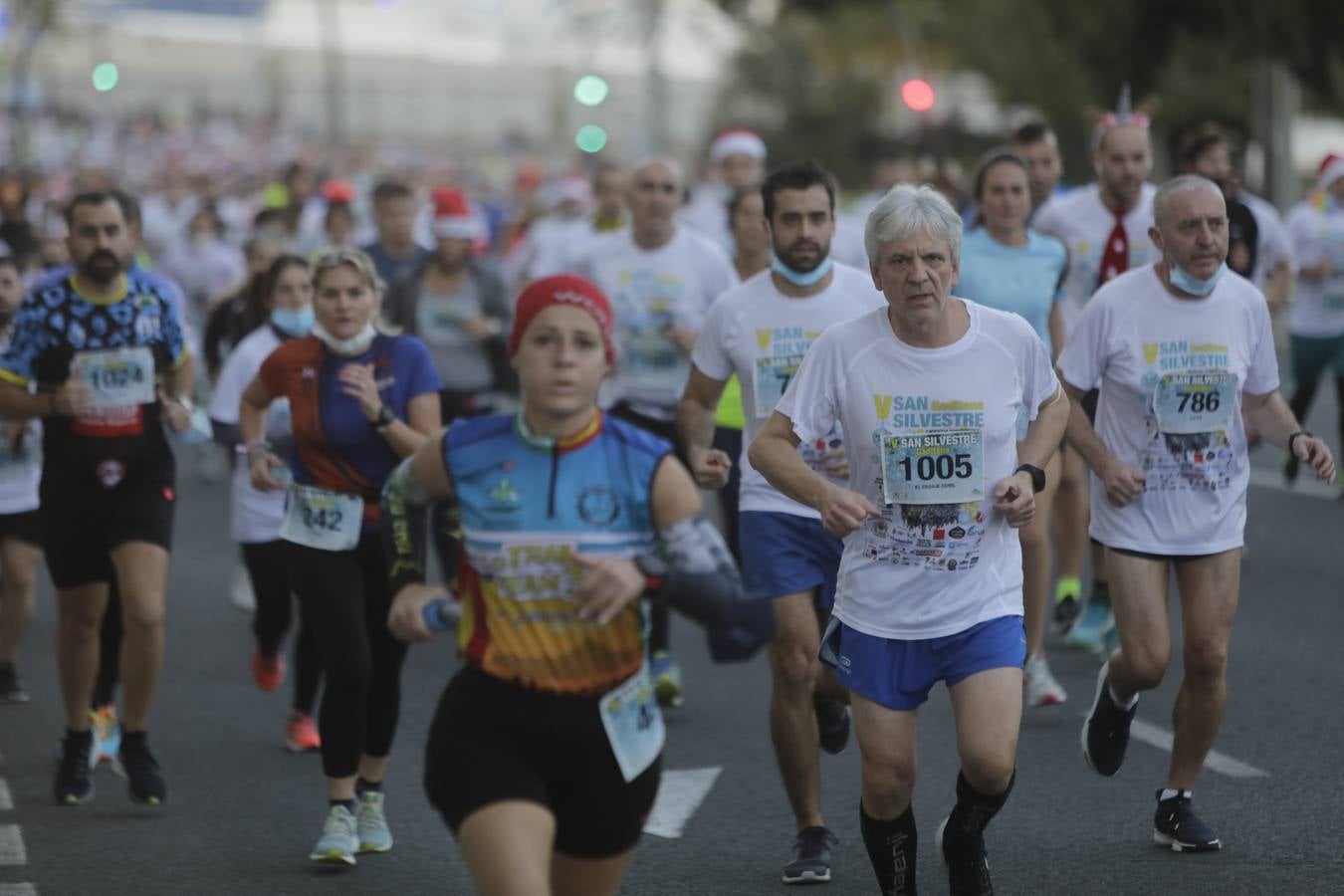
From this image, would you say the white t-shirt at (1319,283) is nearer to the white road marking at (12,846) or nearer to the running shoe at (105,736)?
the running shoe at (105,736)

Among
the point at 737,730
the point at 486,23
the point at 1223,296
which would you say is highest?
the point at 486,23

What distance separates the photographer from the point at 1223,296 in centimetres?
705

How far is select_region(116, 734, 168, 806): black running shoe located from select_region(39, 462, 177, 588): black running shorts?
610mm

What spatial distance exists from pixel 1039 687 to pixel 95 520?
3.80 meters

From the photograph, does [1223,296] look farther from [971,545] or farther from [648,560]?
[648,560]

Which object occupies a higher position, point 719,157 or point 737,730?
point 719,157

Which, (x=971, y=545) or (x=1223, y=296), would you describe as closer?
(x=971, y=545)

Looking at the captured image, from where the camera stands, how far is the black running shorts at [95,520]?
7.92 m

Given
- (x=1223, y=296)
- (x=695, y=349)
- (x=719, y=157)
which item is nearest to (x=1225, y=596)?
(x=1223, y=296)

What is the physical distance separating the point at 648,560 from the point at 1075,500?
5.99 meters

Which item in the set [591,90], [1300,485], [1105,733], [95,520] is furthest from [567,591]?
[591,90]

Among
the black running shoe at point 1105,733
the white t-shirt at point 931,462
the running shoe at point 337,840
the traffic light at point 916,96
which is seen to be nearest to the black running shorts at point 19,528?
the running shoe at point 337,840

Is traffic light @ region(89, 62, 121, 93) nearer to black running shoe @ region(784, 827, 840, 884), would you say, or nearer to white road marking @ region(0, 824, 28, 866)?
white road marking @ region(0, 824, 28, 866)

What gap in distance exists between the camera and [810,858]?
6.79 metres
